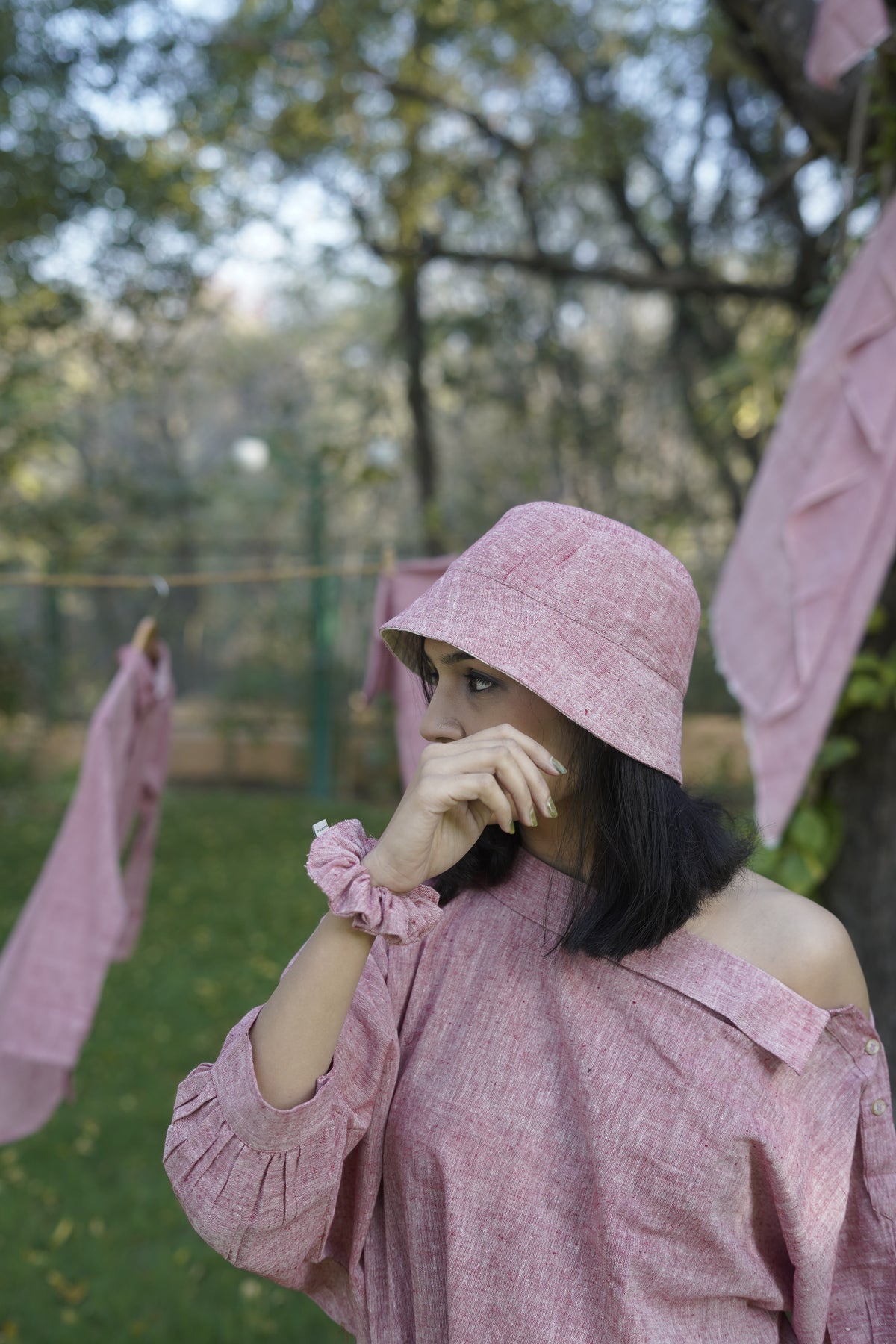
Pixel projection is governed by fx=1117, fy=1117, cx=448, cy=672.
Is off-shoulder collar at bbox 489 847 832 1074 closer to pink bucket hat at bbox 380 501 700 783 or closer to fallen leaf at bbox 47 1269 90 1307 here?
pink bucket hat at bbox 380 501 700 783

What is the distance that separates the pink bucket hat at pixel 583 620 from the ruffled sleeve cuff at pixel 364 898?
244 mm

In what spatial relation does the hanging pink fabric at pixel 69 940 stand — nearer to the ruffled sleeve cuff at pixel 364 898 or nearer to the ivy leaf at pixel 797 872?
the ivy leaf at pixel 797 872

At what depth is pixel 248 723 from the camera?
9414 millimetres

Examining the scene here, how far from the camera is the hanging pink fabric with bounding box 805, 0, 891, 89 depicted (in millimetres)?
2293

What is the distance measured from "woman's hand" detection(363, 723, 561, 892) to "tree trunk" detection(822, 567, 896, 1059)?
64.0 inches

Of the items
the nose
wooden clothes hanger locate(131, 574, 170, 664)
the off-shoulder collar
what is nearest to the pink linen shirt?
the off-shoulder collar

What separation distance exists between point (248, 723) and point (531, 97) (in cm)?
519

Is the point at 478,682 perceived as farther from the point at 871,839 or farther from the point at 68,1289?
the point at 68,1289

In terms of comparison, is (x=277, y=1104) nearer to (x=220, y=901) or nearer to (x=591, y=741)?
(x=591, y=741)

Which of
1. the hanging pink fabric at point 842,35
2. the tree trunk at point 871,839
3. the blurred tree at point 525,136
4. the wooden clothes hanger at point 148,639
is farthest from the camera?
the blurred tree at point 525,136

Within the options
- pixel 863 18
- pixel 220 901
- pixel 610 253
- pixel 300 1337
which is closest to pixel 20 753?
pixel 220 901

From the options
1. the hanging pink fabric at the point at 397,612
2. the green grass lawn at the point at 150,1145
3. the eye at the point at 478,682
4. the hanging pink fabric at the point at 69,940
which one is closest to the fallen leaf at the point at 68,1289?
the green grass lawn at the point at 150,1145

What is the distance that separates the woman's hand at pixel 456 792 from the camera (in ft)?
3.65

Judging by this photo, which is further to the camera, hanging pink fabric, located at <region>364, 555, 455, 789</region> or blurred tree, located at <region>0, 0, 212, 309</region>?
blurred tree, located at <region>0, 0, 212, 309</region>
